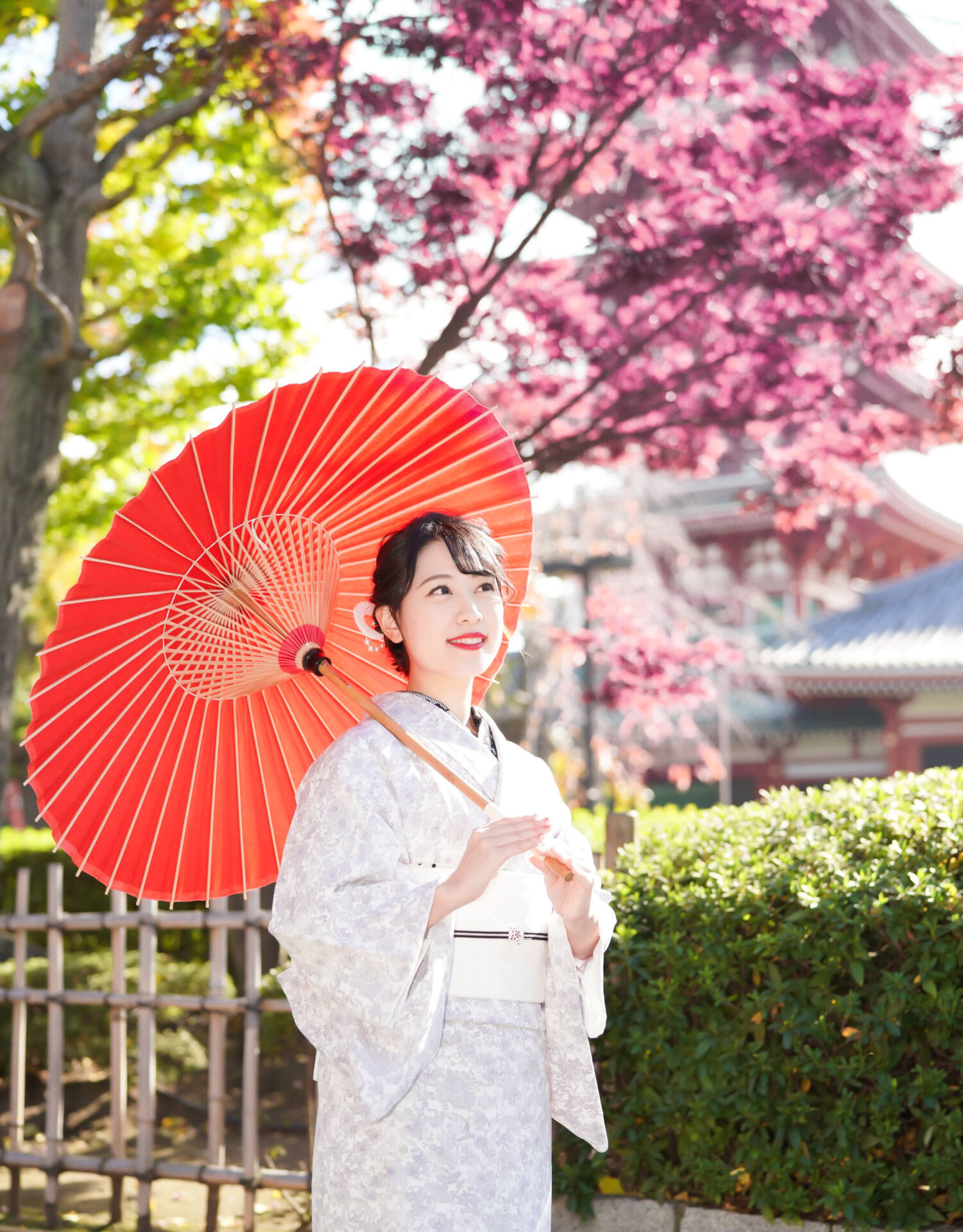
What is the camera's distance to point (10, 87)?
6.76 meters

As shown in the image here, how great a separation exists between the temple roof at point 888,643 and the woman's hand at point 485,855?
44.2 feet

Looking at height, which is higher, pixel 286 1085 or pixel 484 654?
pixel 484 654

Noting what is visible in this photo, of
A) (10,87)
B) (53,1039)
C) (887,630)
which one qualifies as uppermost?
(10,87)

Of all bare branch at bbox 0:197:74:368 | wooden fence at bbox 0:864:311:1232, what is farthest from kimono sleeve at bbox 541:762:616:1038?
bare branch at bbox 0:197:74:368

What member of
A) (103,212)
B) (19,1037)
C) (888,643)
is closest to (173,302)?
(103,212)

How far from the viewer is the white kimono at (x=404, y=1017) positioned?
1971 millimetres

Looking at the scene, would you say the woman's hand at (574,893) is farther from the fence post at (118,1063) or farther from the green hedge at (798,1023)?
the fence post at (118,1063)

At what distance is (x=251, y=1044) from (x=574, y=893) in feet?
8.20

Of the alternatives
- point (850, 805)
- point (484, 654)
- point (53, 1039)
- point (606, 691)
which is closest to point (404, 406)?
point (484, 654)

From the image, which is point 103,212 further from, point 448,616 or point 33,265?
point 448,616

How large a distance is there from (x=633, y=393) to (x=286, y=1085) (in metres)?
4.25

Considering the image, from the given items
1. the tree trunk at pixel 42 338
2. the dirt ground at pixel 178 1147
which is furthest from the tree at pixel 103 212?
the dirt ground at pixel 178 1147

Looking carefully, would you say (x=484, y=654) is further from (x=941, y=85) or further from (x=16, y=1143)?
(x=941, y=85)

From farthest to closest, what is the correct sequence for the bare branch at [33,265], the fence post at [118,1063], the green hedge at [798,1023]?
the bare branch at [33,265], the fence post at [118,1063], the green hedge at [798,1023]
